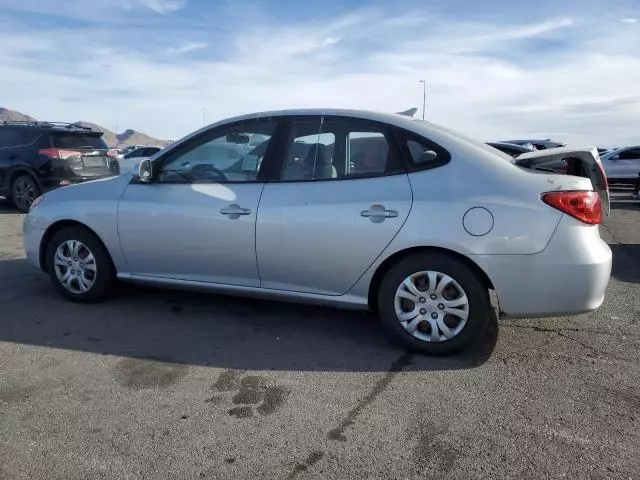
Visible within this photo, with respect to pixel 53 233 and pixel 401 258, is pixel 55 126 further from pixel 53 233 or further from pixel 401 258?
pixel 401 258

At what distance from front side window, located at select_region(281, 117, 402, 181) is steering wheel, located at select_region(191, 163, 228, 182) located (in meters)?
0.55

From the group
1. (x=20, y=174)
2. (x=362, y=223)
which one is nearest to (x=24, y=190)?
(x=20, y=174)

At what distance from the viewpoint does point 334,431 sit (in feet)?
9.49

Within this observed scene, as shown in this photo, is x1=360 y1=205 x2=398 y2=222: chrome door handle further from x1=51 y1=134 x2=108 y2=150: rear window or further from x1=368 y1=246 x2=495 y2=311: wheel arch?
x1=51 y1=134 x2=108 y2=150: rear window

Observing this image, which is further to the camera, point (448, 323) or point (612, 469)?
point (448, 323)

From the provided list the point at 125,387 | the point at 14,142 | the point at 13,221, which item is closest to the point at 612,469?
the point at 125,387

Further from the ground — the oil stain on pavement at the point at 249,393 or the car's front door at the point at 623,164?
the car's front door at the point at 623,164

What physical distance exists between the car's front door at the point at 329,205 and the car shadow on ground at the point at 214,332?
17.1 inches

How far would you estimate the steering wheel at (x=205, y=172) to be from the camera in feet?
14.5

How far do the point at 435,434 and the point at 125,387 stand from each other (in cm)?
183

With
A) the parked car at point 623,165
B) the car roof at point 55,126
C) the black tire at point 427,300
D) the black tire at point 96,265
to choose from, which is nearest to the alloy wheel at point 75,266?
the black tire at point 96,265

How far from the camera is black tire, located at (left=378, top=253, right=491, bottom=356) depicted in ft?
12.1

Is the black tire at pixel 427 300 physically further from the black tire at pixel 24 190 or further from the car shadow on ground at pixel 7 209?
the car shadow on ground at pixel 7 209

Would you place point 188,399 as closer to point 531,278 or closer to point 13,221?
point 531,278
